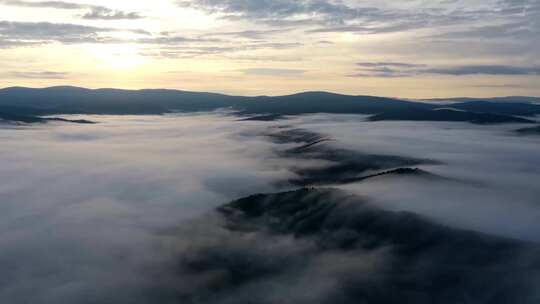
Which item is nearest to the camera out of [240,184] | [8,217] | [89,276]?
[89,276]

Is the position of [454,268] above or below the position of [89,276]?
above

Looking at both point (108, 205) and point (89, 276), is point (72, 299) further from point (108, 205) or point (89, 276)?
point (108, 205)

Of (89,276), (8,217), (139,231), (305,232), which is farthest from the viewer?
(8,217)

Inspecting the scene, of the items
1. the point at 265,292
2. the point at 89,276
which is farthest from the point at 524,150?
the point at 89,276

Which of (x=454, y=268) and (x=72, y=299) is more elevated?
(x=454, y=268)

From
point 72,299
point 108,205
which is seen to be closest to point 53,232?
point 108,205

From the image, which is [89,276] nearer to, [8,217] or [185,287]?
[185,287]

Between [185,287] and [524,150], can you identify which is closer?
[185,287]

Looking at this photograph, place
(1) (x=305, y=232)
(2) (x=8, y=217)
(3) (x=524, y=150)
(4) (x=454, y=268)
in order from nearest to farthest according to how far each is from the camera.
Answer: (4) (x=454, y=268)
(1) (x=305, y=232)
(2) (x=8, y=217)
(3) (x=524, y=150)

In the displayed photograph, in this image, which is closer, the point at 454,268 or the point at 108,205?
the point at 454,268

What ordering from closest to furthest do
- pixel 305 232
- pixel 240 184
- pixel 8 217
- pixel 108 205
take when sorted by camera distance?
1. pixel 305 232
2. pixel 8 217
3. pixel 108 205
4. pixel 240 184
